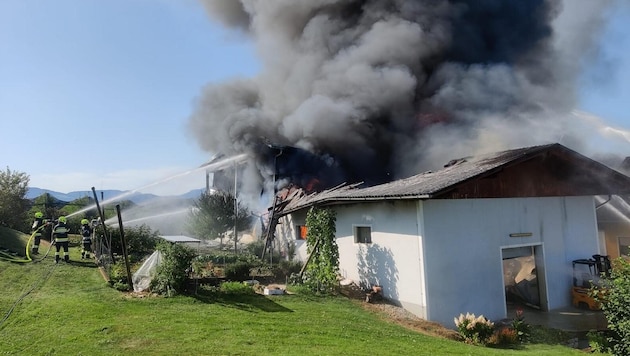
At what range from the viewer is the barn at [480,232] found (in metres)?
10.4

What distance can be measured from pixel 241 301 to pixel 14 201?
1778 cm

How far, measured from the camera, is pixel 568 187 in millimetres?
12656

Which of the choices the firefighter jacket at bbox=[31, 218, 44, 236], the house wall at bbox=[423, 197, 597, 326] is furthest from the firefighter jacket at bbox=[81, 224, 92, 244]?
the house wall at bbox=[423, 197, 597, 326]

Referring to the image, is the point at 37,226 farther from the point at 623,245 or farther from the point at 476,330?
the point at 623,245

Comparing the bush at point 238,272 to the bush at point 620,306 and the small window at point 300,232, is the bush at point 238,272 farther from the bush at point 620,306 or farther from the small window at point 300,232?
the bush at point 620,306

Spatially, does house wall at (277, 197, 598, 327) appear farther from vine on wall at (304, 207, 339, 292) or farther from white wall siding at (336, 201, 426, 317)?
vine on wall at (304, 207, 339, 292)

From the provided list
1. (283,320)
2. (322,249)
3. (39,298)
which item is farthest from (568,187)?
(39,298)

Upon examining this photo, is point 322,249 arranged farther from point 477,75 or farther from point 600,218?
point 477,75

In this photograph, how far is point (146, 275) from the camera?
10.4m

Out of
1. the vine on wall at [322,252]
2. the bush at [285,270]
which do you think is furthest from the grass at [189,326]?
the bush at [285,270]

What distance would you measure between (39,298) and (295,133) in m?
20.2

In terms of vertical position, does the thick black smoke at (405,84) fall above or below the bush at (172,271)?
above

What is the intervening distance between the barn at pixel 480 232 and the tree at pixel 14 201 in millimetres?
16245

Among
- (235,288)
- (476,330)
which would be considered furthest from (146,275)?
(476,330)
